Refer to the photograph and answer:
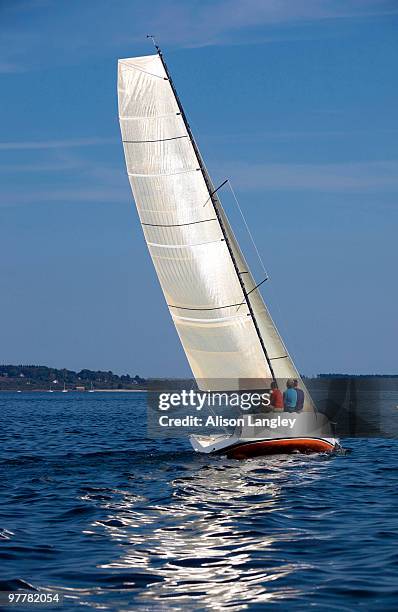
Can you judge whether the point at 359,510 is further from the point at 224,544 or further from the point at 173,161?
the point at 173,161

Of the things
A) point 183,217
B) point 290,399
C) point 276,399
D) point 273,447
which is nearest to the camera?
point 273,447

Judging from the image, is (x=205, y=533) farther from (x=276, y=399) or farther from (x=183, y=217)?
(x=183, y=217)

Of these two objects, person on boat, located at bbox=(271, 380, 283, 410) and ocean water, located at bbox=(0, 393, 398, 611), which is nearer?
ocean water, located at bbox=(0, 393, 398, 611)

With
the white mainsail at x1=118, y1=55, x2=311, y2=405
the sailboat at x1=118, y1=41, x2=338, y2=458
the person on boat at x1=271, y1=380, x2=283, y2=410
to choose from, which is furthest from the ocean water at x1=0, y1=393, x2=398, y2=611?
the white mainsail at x1=118, y1=55, x2=311, y2=405

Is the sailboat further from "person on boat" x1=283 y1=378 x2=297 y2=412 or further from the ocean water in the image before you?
the ocean water

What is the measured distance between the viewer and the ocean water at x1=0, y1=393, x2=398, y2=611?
1273 cm

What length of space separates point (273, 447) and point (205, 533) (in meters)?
11.4

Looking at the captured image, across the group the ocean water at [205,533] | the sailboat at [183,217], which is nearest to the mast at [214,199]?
the sailboat at [183,217]

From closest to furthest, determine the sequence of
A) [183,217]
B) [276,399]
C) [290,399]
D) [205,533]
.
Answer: [205,533] < [276,399] < [290,399] < [183,217]

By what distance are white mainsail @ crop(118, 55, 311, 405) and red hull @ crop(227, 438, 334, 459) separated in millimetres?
2977

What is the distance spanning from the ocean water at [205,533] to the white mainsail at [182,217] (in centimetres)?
417

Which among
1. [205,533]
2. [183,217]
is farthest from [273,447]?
[205,533]

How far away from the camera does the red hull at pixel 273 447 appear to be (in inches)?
1097

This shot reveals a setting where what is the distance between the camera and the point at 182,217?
→ 30.0 metres
